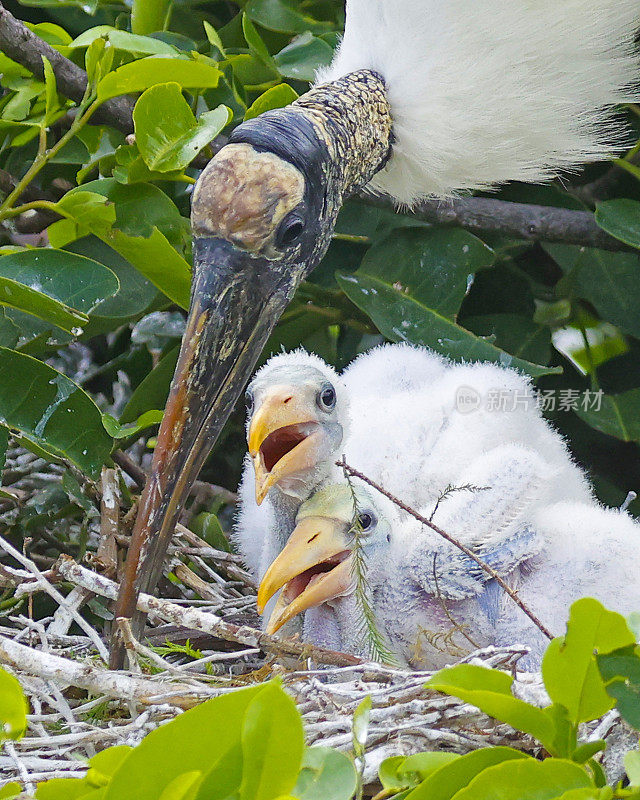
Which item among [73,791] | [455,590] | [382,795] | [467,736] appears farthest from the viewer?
[455,590]

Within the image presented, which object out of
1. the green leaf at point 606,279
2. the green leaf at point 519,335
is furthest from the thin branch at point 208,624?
the green leaf at point 606,279

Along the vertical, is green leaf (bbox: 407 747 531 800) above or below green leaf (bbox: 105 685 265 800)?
below

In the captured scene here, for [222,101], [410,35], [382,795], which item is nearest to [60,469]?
[222,101]

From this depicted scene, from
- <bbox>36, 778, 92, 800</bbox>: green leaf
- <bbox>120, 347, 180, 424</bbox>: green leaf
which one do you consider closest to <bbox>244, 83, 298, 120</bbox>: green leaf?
<bbox>120, 347, 180, 424</bbox>: green leaf

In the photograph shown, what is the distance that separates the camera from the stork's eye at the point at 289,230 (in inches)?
60.8

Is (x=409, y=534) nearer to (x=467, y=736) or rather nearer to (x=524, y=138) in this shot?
(x=467, y=736)

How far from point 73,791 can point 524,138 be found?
1.51 m

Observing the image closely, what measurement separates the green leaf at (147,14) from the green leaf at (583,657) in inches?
57.5

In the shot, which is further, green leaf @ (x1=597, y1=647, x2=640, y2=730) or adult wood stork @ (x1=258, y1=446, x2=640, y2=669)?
adult wood stork @ (x1=258, y1=446, x2=640, y2=669)

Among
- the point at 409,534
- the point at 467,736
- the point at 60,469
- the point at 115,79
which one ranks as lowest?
the point at 60,469

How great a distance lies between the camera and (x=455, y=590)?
1.48 metres

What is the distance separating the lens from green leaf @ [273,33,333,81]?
76.2 inches

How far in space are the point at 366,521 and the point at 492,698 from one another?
63 centimetres

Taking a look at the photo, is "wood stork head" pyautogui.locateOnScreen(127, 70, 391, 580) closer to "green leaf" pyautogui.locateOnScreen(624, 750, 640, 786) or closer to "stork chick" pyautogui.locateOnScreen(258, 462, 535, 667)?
"stork chick" pyautogui.locateOnScreen(258, 462, 535, 667)
